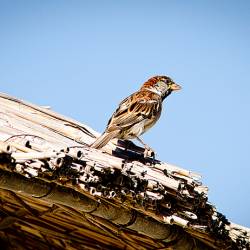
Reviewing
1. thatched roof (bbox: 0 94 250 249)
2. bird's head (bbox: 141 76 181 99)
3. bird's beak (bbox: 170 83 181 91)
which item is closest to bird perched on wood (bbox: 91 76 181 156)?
bird's head (bbox: 141 76 181 99)

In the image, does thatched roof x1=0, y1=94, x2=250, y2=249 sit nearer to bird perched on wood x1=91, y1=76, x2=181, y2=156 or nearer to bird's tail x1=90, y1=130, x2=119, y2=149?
bird's tail x1=90, y1=130, x2=119, y2=149

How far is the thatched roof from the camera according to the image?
236cm

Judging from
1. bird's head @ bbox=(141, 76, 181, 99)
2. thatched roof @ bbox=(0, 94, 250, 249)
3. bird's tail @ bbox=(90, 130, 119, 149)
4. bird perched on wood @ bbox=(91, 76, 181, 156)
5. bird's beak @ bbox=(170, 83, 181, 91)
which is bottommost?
thatched roof @ bbox=(0, 94, 250, 249)

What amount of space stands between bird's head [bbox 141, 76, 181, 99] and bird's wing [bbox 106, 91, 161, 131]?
0.34 m

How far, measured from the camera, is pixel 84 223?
3066 mm

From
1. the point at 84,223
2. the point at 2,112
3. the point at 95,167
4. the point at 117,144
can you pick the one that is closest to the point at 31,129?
the point at 2,112

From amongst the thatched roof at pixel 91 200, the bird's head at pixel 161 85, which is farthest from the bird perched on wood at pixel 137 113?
the thatched roof at pixel 91 200

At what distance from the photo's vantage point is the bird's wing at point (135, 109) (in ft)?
18.7

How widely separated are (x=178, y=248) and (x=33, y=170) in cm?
105

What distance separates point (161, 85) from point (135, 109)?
86 cm

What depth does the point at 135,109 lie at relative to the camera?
5859mm

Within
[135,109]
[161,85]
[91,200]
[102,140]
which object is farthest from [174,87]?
[91,200]

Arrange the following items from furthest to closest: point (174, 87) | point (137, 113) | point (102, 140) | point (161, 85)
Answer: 1. point (174, 87)
2. point (161, 85)
3. point (137, 113)
4. point (102, 140)

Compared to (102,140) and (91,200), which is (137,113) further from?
(91,200)
